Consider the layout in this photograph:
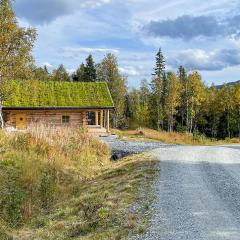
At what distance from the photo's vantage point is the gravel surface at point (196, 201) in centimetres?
790

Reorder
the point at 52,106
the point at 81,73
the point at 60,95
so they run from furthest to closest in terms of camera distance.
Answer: the point at 81,73
the point at 60,95
the point at 52,106

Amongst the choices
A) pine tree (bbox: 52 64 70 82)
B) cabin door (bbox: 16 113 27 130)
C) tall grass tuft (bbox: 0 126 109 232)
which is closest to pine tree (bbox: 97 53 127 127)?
pine tree (bbox: 52 64 70 82)

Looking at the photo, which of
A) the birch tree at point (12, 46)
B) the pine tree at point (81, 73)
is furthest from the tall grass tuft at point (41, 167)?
the pine tree at point (81, 73)

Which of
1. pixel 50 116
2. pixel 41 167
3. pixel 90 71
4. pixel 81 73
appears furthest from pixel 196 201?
pixel 81 73

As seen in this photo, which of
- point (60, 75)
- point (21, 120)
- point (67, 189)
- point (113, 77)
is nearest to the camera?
point (67, 189)

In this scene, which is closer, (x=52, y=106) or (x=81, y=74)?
(x=52, y=106)

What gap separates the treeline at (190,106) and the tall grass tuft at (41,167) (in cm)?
4611

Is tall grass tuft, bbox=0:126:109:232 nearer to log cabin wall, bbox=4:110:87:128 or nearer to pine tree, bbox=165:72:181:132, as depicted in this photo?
log cabin wall, bbox=4:110:87:128

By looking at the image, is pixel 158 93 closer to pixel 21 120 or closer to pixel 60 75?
pixel 60 75

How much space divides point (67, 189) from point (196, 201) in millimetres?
4752

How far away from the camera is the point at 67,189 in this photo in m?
13.4

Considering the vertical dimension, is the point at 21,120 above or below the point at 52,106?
below

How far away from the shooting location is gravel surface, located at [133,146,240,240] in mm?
7902

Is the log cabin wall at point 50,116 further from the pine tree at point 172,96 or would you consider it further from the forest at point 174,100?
the pine tree at point 172,96
